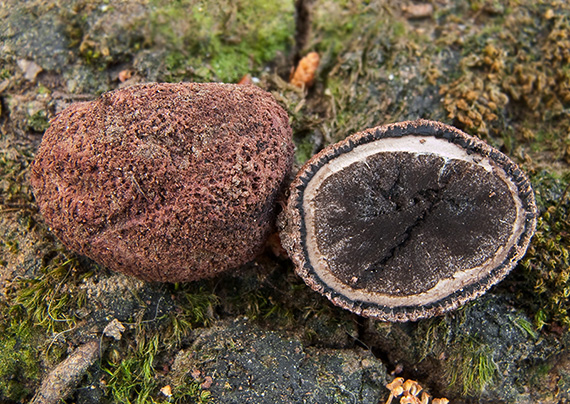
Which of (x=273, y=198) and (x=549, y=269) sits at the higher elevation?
(x=273, y=198)

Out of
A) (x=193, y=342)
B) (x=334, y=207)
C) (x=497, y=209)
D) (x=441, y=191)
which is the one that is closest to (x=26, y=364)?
(x=193, y=342)

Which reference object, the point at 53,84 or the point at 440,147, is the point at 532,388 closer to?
the point at 440,147

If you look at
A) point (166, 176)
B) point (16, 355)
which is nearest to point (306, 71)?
point (166, 176)

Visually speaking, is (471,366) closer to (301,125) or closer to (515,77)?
(301,125)

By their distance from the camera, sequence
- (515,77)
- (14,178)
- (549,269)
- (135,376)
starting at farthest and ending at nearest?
(515,77), (14,178), (549,269), (135,376)

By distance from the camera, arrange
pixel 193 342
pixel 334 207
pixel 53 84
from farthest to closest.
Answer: pixel 53 84 → pixel 193 342 → pixel 334 207

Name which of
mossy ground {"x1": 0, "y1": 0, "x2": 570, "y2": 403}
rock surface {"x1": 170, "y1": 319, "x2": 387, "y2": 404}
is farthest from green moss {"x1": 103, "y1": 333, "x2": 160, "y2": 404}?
rock surface {"x1": 170, "y1": 319, "x2": 387, "y2": 404}
